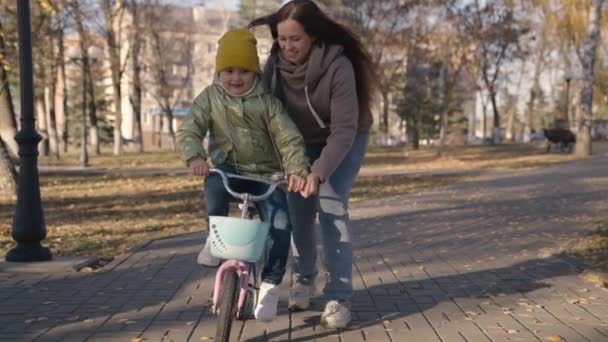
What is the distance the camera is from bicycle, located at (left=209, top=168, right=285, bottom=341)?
3.47m

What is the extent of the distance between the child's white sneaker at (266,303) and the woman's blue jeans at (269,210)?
5 cm

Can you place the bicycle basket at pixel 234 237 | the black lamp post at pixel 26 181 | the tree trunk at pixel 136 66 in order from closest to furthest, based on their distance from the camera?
1. the bicycle basket at pixel 234 237
2. the black lamp post at pixel 26 181
3. the tree trunk at pixel 136 66

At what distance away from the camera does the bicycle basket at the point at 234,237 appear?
345 cm

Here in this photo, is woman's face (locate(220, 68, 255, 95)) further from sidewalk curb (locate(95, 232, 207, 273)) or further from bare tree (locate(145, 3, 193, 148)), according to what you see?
bare tree (locate(145, 3, 193, 148))

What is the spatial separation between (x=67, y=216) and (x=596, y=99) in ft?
117

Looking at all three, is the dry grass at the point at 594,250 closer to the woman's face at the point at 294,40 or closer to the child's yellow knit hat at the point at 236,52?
the woman's face at the point at 294,40

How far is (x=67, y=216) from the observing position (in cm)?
1085

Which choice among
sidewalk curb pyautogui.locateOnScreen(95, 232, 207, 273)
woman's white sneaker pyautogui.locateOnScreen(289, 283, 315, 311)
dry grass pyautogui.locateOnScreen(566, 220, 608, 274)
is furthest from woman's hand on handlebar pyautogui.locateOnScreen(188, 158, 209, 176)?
dry grass pyautogui.locateOnScreen(566, 220, 608, 274)

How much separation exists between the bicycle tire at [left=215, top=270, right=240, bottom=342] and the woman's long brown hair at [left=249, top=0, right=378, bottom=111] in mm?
1477

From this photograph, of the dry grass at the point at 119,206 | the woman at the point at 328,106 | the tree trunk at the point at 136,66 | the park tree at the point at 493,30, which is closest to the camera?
the woman at the point at 328,106

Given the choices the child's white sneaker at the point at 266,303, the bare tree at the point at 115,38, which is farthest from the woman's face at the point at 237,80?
the bare tree at the point at 115,38

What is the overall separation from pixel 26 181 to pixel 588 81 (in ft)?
80.9

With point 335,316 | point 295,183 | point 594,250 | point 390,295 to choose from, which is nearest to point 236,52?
point 295,183

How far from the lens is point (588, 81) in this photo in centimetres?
2689
